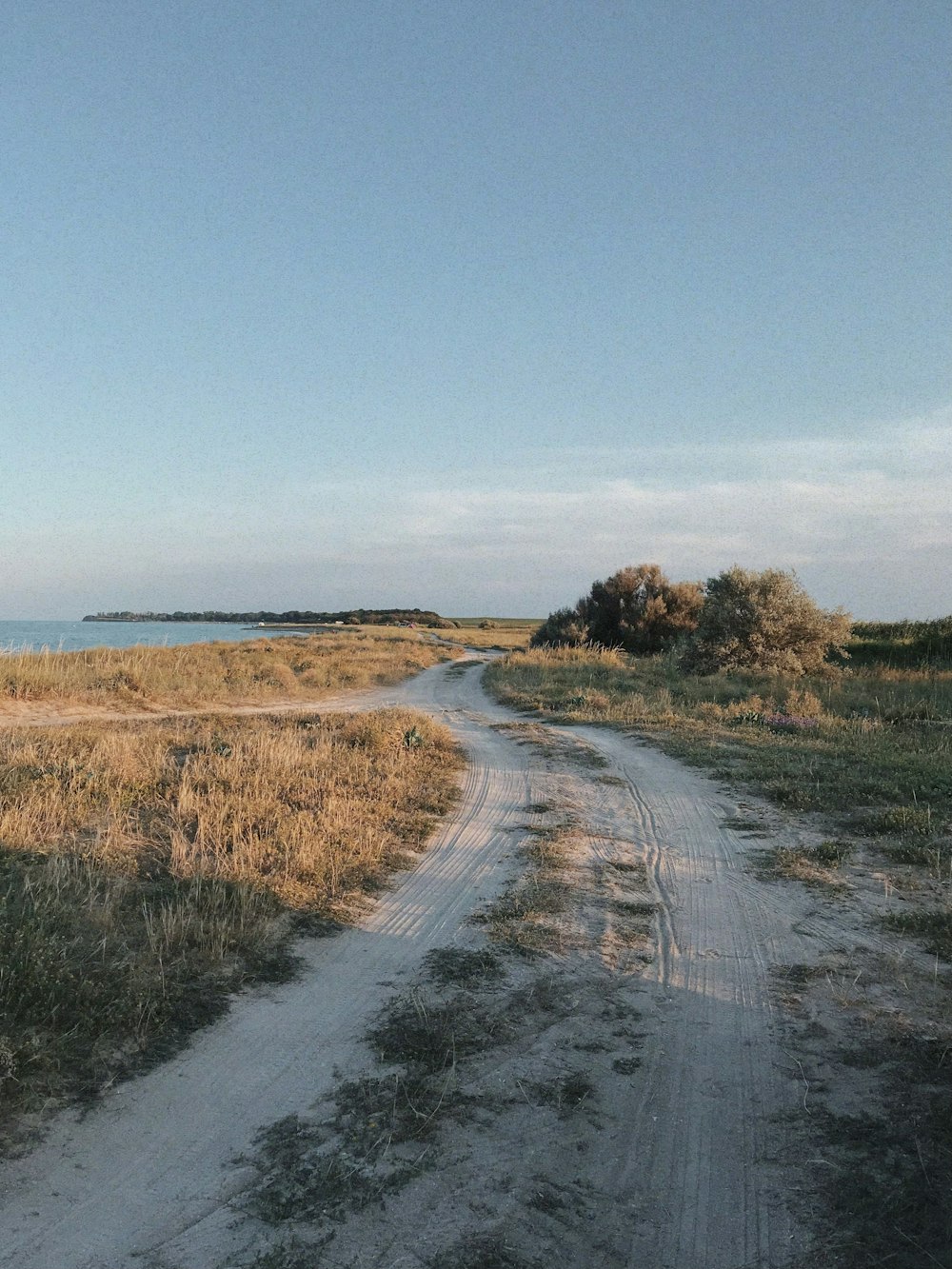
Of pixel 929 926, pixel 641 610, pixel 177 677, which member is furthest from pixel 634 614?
pixel 929 926

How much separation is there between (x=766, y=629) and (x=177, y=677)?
18186mm

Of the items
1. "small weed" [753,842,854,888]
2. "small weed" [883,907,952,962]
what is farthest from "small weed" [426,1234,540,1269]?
"small weed" [753,842,854,888]

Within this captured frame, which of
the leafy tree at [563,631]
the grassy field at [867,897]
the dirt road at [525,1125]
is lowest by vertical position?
the dirt road at [525,1125]

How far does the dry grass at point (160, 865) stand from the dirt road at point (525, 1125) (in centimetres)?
41

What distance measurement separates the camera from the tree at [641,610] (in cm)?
4006

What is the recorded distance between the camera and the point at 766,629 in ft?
84.7

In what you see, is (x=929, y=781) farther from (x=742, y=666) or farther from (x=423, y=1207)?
(x=742, y=666)

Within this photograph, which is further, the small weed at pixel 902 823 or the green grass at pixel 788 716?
the green grass at pixel 788 716

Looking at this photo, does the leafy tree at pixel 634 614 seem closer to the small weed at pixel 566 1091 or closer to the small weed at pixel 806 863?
the small weed at pixel 806 863

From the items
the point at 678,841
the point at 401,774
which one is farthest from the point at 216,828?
the point at 678,841

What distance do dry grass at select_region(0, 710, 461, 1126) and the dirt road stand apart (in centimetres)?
41

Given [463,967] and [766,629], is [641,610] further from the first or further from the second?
[463,967]

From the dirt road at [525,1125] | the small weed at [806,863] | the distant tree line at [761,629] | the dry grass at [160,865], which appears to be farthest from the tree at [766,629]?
the dirt road at [525,1125]

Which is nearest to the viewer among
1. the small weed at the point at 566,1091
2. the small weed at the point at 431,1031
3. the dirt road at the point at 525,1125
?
the dirt road at the point at 525,1125
